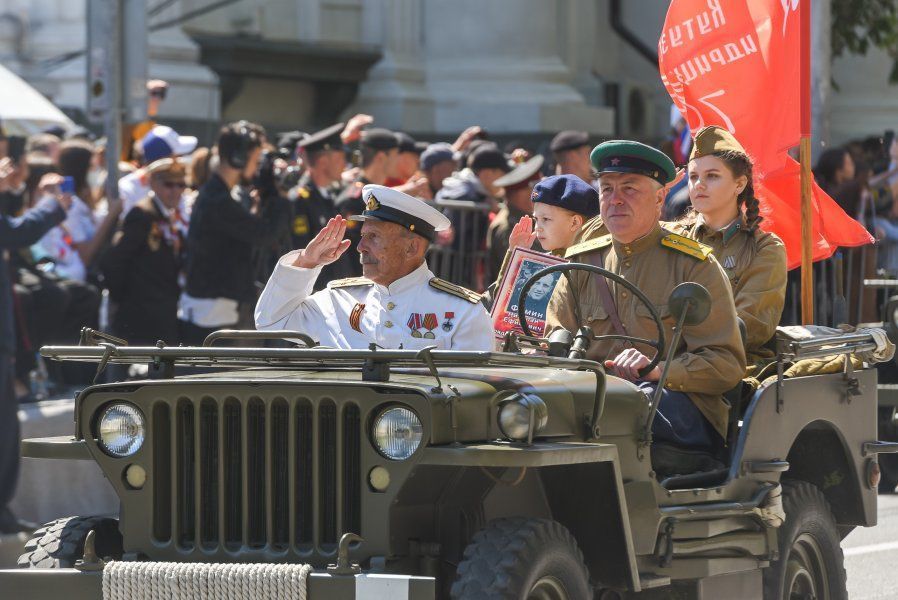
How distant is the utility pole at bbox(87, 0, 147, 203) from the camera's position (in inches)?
466

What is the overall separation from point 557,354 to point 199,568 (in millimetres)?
1461

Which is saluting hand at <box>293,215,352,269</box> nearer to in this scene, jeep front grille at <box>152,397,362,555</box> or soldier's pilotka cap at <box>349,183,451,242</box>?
soldier's pilotka cap at <box>349,183,451,242</box>

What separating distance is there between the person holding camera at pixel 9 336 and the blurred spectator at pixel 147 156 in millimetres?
2697

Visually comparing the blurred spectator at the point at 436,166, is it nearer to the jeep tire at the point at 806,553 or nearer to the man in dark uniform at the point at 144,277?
the man in dark uniform at the point at 144,277

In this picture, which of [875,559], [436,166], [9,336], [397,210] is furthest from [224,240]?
[397,210]

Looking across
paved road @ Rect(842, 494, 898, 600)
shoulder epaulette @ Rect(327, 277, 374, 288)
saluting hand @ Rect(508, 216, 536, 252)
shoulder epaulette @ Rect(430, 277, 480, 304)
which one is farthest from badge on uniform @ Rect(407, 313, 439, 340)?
paved road @ Rect(842, 494, 898, 600)

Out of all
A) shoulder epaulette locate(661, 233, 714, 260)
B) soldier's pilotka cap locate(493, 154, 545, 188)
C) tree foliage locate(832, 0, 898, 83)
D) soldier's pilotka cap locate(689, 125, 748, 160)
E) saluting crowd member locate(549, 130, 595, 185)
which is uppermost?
tree foliage locate(832, 0, 898, 83)

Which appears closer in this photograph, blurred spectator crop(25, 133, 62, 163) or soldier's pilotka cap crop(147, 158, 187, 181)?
soldier's pilotka cap crop(147, 158, 187, 181)

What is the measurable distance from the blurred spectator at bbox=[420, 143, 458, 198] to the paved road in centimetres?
486

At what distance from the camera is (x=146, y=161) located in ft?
45.0

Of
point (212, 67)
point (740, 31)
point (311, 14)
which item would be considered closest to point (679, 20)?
point (740, 31)

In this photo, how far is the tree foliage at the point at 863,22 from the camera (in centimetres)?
2066

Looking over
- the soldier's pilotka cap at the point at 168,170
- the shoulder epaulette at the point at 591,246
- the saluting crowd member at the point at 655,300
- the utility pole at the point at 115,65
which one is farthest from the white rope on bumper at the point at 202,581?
the utility pole at the point at 115,65

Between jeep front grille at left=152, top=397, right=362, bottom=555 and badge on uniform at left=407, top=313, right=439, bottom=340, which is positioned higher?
badge on uniform at left=407, top=313, right=439, bottom=340
